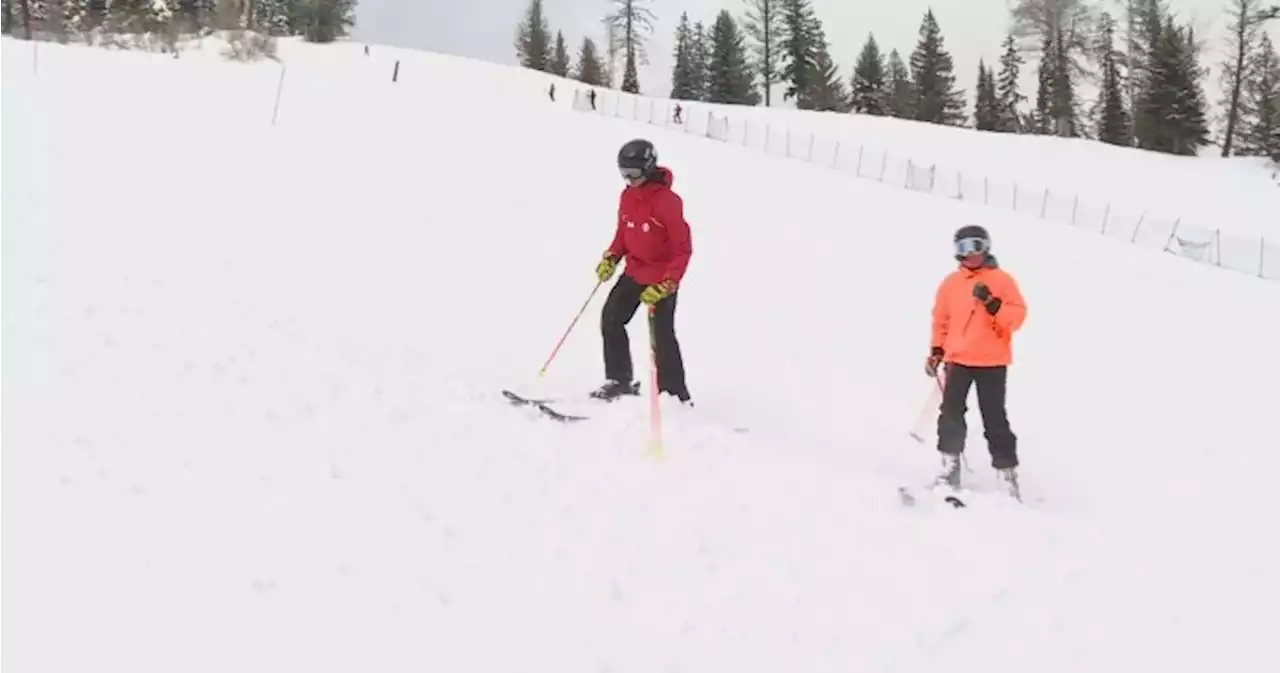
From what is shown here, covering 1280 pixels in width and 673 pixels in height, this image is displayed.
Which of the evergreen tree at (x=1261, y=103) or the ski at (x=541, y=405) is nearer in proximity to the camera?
the ski at (x=541, y=405)

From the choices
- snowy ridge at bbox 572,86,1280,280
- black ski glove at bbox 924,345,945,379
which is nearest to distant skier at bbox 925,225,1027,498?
black ski glove at bbox 924,345,945,379

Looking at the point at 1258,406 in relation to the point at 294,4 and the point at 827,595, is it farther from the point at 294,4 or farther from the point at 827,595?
the point at 294,4

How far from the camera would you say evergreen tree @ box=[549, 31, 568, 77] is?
2943 inches

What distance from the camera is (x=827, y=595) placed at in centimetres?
381

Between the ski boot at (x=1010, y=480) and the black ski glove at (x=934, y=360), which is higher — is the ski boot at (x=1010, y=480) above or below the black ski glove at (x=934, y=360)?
Result: below

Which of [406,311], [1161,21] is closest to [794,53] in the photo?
[1161,21]

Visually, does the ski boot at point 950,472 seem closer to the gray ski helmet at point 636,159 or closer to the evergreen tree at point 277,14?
the gray ski helmet at point 636,159

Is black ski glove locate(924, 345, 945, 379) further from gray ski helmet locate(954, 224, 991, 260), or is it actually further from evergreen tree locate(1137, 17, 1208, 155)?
evergreen tree locate(1137, 17, 1208, 155)

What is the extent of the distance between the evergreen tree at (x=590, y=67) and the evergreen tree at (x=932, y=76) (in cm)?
2141

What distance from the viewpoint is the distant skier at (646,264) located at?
629 centimetres

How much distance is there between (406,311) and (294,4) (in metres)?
60.9

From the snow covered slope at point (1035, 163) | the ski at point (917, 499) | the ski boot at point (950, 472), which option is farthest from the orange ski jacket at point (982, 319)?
the snow covered slope at point (1035, 163)

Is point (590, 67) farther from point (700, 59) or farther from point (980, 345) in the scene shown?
point (980, 345)

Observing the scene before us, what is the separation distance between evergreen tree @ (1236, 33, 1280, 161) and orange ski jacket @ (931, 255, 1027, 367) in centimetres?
5282
